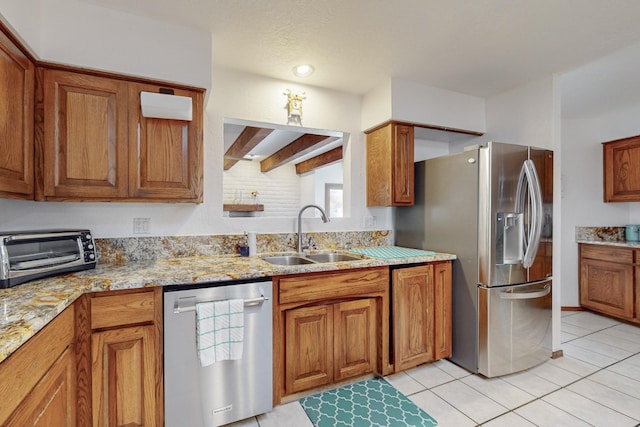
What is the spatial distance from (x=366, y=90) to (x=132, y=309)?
8.13 ft

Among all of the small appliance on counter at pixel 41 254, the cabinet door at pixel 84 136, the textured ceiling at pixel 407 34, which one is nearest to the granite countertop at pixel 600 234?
the textured ceiling at pixel 407 34

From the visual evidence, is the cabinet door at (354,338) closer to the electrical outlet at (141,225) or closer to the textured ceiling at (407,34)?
the electrical outlet at (141,225)

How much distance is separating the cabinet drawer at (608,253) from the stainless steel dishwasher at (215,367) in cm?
380

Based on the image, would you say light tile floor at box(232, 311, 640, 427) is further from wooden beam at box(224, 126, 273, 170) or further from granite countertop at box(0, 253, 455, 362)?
wooden beam at box(224, 126, 273, 170)

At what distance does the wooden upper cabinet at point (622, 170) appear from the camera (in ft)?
11.2

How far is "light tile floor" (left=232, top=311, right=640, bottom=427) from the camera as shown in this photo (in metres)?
1.80

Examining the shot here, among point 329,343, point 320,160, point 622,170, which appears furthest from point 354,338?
point 622,170

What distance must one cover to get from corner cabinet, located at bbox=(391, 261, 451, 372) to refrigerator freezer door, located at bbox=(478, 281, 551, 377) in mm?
257

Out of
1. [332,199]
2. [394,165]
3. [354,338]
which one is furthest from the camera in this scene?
[332,199]

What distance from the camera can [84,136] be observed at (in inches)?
67.8

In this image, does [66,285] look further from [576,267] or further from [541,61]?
[576,267]

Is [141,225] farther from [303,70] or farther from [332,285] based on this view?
[303,70]

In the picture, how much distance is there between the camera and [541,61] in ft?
7.73

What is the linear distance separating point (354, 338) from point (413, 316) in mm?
505
